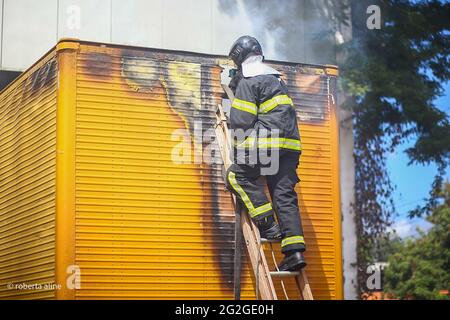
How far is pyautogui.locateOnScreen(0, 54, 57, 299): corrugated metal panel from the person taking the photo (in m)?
5.78

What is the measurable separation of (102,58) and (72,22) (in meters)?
3.19

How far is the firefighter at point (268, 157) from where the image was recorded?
5605mm

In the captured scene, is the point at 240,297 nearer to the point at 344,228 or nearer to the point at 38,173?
the point at 38,173

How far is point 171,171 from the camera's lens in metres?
5.87

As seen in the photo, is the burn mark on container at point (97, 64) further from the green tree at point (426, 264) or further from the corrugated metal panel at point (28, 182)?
the green tree at point (426, 264)

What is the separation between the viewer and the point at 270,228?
18.5ft

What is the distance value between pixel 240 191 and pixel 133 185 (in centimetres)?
80

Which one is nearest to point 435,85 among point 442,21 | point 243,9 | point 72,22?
point 442,21

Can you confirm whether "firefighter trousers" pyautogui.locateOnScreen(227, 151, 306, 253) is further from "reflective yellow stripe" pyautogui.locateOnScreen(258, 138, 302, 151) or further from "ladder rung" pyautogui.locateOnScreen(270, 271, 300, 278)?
"ladder rung" pyautogui.locateOnScreen(270, 271, 300, 278)

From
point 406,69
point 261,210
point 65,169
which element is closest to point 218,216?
point 261,210

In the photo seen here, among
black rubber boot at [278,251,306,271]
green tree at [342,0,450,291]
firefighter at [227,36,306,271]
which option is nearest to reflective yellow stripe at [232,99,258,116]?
firefighter at [227,36,306,271]

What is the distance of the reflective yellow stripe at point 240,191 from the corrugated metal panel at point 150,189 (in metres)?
0.30

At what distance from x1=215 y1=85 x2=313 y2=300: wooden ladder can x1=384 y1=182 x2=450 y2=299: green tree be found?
36.6ft

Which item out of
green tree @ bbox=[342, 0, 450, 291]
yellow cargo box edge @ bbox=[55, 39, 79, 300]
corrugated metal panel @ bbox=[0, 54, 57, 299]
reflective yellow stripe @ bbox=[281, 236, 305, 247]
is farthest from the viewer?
green tree @ bbox=[342, 0, 450, 291]
